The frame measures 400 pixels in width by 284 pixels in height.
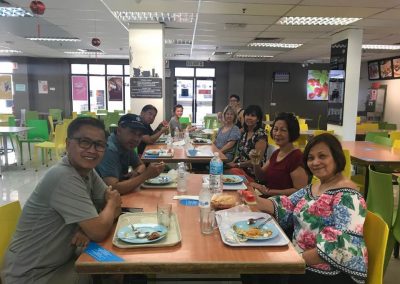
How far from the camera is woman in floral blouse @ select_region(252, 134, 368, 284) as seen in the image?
1.56 m

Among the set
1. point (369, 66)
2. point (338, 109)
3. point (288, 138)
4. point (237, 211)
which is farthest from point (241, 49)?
point (237, 211)

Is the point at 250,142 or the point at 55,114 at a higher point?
Answer: the point at 250,142

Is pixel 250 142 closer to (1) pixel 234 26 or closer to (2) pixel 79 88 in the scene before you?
(1) pixel 234 26

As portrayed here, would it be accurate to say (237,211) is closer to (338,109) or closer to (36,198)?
(36,198)

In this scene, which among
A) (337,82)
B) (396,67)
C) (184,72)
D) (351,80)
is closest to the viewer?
(351,80)

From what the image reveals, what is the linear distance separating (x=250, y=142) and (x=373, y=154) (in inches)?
65.6

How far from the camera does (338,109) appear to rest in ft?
22.4

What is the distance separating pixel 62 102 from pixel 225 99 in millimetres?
6463

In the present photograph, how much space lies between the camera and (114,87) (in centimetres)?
1350

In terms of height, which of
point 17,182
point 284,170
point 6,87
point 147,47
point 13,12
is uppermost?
point 13,12

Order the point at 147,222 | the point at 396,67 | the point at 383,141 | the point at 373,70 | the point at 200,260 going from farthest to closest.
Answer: the point at 373,70 → the point at 396,67 → the point at 383,141 → the point at 147,222 → the point at 200,260

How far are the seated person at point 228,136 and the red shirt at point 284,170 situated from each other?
1692 mm

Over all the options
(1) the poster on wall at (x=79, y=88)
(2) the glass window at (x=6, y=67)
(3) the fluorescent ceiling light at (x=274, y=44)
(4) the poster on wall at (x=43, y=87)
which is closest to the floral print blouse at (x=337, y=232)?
(3) the fluorescent ceiling light at (x=274, y=44)

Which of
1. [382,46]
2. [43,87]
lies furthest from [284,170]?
[43,87]
